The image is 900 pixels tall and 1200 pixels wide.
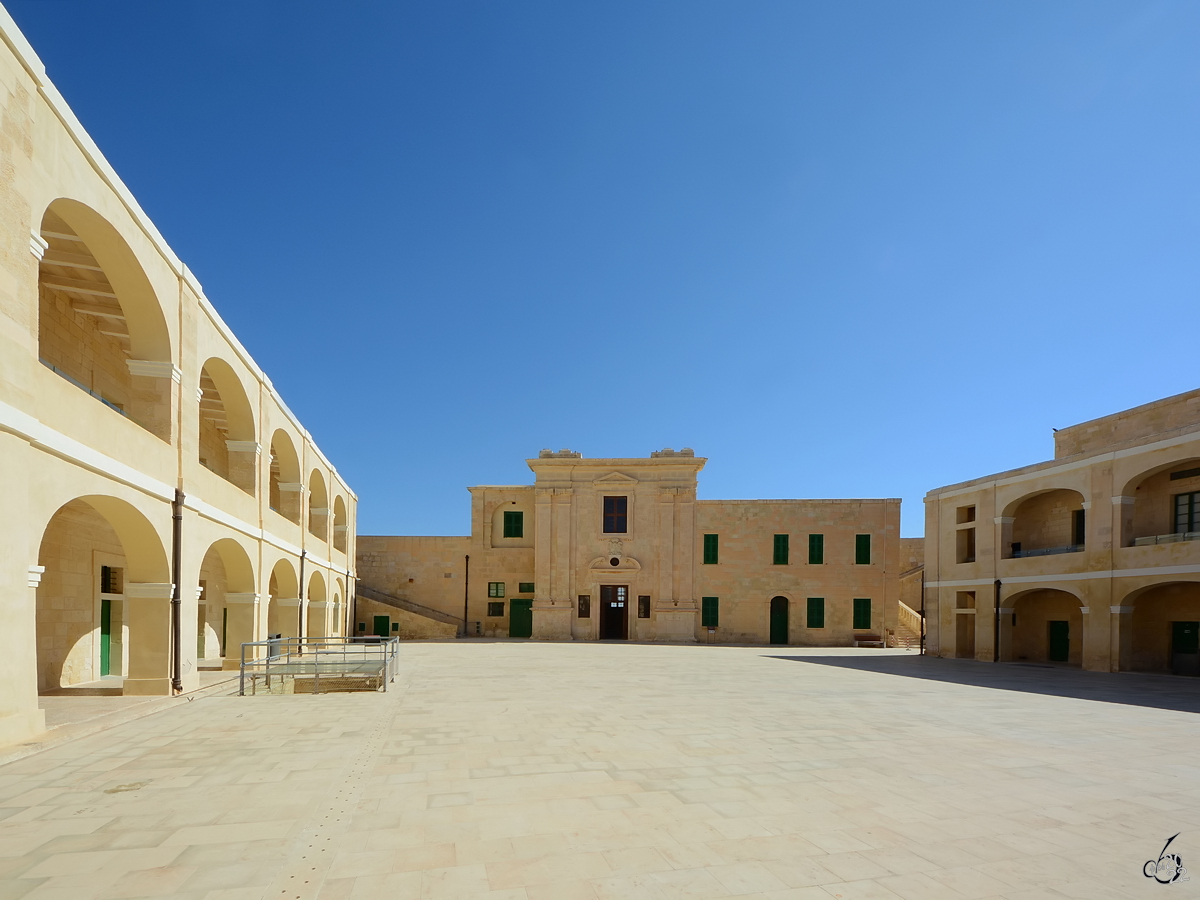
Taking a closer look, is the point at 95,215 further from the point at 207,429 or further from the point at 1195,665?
the point at 1195,665

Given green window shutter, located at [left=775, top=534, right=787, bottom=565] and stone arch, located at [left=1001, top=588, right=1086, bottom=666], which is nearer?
stone arch, located at [left=1001, top=588, right=1086, bottom=666]

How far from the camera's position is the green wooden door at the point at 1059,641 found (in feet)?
75.5

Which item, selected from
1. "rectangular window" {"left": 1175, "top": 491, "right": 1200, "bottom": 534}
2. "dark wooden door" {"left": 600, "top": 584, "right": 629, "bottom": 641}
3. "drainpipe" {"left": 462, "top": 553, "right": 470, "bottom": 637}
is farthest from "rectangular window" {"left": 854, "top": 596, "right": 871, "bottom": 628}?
"drainpipe" {"left": 462, "top": 553, "right": 470, "bottom": 637}

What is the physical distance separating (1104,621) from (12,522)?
24255 mm

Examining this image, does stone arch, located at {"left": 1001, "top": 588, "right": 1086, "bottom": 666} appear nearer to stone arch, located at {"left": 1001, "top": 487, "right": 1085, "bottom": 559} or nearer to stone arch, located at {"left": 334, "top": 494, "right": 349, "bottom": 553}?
stone arch, located at {"left": 1001, "top": 487, "right": 1085, "bottom": 559}

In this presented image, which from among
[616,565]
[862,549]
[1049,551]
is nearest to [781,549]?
[862,549]

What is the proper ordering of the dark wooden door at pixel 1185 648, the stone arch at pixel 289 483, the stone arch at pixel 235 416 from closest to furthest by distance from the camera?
the stone arch at pixel 235 416 → the dark wooden door at pixel 1185 648 → the stone arch at pixel 289 483

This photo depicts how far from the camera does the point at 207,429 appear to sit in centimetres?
2036

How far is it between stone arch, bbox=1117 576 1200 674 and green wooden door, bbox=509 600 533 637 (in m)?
22.9

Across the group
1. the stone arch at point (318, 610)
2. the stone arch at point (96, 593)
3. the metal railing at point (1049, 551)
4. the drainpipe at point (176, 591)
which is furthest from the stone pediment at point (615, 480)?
the drainpipe at point (176, 591)

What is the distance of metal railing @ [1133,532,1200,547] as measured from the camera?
17.5 meters

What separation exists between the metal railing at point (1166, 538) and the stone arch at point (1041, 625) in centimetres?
395

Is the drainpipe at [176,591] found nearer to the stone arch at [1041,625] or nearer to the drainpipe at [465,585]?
the drainpipe at [465,585]

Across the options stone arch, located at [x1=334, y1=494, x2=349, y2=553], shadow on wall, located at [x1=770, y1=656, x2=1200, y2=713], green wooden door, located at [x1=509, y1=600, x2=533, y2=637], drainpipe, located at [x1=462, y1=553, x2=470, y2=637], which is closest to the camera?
shadow on wall, located at [x1=770, y1=656, x2=1200, y2=713]
